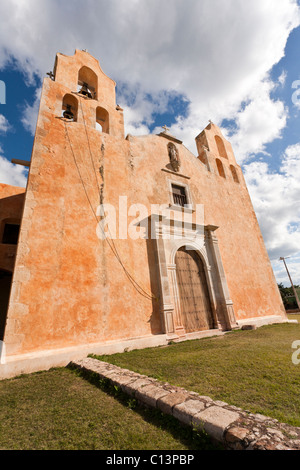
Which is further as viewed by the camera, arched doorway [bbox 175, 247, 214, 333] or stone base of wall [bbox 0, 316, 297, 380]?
arched doorway [bbox 175, 247, 214, 333]

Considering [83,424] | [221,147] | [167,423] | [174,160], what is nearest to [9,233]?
[174,160]

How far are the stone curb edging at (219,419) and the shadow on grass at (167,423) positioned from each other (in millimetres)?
43

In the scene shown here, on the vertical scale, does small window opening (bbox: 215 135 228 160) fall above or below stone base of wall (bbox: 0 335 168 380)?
above

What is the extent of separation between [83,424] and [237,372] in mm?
2522

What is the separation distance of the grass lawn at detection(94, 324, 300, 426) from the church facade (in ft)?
4.39

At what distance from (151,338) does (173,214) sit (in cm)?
498

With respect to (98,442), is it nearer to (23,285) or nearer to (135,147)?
(23,285)

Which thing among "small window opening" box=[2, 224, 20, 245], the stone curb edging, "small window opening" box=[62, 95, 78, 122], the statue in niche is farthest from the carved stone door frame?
"small window opening" box=[2, 224, 20, 245]

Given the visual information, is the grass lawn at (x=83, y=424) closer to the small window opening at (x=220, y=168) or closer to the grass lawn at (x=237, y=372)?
the grass lawn at (x=237, y=372)

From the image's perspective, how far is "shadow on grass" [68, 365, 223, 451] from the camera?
1833 millimetres

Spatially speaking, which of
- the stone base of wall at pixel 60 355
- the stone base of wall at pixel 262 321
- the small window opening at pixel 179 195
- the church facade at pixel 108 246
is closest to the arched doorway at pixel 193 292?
the church facade at pixel 108 246

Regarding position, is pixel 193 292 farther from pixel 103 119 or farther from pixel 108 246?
pixel 103 119

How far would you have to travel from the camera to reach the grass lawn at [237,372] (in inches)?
97.8

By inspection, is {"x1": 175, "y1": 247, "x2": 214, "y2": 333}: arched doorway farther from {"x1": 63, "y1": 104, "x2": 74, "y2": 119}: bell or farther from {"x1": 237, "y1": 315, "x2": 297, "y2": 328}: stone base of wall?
{"x1": 63, "y1": 104, "x2": 74, "y2": 119}: bell
